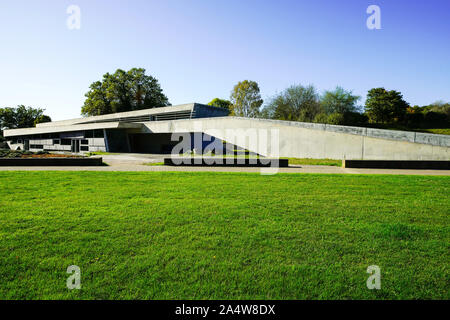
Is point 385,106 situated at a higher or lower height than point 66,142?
higher

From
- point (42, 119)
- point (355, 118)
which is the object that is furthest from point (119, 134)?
point (42, 119)

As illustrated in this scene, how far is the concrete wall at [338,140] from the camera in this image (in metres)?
17.3

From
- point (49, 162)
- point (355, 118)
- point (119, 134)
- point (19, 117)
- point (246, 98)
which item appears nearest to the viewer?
point (49, 162)

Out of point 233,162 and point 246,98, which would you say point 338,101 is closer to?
point 246,98

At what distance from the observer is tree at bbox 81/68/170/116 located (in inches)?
2347

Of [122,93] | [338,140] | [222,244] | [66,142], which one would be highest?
[122,93]

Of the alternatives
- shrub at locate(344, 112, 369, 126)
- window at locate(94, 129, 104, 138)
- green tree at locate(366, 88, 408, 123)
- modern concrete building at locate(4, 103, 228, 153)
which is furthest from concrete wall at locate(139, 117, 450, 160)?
green tree at locate(366, 88, 408, 123)

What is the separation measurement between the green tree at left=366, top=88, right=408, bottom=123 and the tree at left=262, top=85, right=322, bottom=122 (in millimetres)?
9878

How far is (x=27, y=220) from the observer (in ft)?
16.5

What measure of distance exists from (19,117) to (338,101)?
272ft

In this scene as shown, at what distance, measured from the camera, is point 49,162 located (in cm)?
1549

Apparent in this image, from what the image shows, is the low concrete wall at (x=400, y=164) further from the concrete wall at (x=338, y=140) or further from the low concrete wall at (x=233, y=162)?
the low concrete wall at (x=233, y=162)
